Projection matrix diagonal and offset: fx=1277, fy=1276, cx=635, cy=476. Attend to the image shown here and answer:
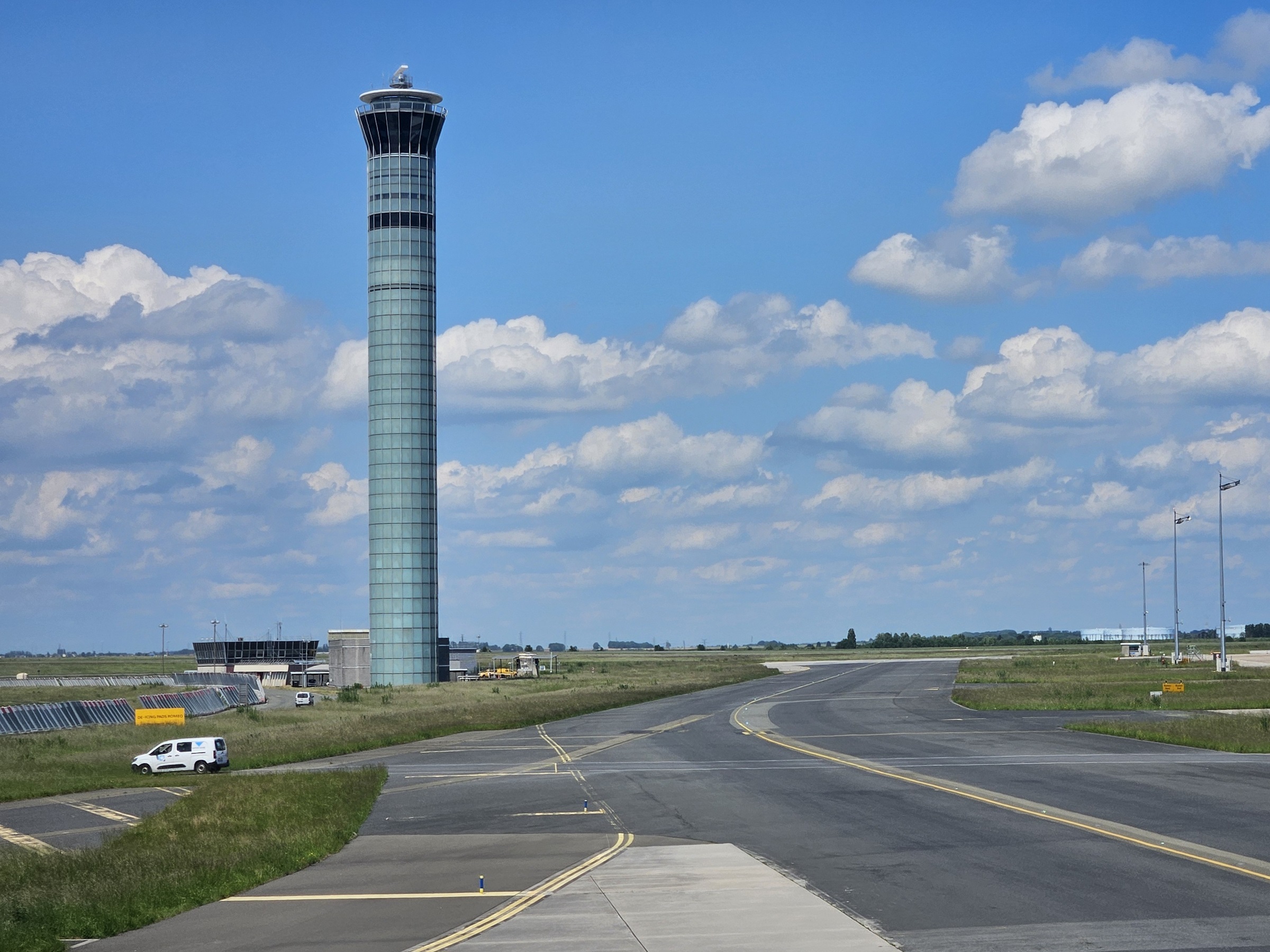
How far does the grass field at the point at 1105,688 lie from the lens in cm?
8469

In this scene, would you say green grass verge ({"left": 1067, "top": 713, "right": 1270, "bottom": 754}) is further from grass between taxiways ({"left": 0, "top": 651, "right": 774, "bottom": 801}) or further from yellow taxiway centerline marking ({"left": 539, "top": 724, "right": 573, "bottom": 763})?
grass between taxiways ({"left": 0, "top": 651, "right": 774, "bottom": 801})

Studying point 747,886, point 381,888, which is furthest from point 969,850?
point 381,888

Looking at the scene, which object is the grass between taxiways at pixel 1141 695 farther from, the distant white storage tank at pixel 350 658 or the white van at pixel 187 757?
the distant white storage tank at pixel 350 658

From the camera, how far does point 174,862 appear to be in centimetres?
2986

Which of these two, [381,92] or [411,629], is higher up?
[381,92]

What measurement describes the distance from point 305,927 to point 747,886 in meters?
8.50

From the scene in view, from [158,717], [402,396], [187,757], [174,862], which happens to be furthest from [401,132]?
[174,862]

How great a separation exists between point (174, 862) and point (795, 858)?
1442 cm

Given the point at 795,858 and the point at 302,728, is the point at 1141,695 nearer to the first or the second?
the point at 302,728

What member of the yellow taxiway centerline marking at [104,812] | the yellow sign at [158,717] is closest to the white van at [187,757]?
the yellow taxiway centerline marking at [104,812]

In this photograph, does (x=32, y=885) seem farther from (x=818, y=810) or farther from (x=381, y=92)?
(x=381, y=92)

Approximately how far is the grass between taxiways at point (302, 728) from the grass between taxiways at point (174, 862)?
1296 centimetres

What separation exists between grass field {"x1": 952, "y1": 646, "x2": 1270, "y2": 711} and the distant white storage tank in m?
70.7

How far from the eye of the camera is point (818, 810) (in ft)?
122
